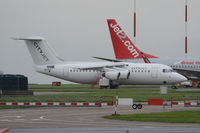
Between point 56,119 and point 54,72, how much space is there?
56830 millimetres

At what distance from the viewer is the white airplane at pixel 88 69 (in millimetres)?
86188

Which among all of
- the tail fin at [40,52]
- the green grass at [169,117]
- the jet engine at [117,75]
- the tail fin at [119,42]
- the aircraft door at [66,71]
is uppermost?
the tail fin at [119,42]

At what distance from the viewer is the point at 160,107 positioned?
45625 mm

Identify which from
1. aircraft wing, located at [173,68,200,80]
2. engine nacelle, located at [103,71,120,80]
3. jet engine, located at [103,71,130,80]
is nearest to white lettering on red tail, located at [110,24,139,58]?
aircraft wing, located at [173,68,200,80]

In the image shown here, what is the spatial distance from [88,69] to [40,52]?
7.94 metres

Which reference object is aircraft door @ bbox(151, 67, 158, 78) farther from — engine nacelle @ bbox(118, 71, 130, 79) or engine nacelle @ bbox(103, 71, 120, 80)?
engine nacelle @ bbox(103, 71, 120, 80)

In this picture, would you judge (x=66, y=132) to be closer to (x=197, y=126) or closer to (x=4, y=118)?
(x=197, y=126)

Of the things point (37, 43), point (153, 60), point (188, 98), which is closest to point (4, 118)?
point (188, 98)

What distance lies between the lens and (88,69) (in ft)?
297

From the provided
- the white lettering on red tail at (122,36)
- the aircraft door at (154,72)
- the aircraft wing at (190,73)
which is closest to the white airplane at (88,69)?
the aircraft door at (154,72)

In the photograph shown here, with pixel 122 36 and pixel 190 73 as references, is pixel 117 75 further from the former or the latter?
pixel 122 36

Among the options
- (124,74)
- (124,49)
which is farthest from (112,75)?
(124,49)

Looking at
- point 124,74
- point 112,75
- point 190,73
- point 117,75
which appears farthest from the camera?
point 190,73

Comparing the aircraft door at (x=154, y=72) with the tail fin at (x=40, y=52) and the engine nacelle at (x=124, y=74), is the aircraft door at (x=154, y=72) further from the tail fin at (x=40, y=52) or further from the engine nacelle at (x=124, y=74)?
the tail fin at (x=40, y=52)
